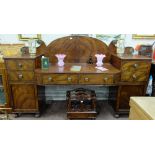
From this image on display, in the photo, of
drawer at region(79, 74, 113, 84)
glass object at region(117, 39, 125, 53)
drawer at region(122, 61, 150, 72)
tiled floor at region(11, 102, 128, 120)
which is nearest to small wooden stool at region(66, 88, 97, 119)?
tiled floor at region(11, 102, 128, 120)

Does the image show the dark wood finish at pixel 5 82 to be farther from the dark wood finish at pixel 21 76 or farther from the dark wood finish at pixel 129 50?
the dark wood finish at pixel 129 50

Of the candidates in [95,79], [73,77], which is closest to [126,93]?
[95,79]

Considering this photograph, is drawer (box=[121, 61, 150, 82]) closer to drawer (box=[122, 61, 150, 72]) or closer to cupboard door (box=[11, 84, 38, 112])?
drawer (box=[122, 61, 150, 72])

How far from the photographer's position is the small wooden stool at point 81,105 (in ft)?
6.58

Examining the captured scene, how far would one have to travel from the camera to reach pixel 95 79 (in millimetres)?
1895

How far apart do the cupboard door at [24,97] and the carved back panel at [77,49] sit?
0.57 m

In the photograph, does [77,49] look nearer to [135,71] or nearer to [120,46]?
[120,46]

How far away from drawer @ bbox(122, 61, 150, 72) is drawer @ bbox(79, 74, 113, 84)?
215 millimetres

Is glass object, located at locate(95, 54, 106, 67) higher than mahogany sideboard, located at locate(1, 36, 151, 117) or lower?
higher

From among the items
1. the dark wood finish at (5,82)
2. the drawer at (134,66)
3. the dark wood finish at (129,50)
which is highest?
the dark wood finish at (129,50)

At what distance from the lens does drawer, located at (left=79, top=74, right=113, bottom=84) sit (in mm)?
1879

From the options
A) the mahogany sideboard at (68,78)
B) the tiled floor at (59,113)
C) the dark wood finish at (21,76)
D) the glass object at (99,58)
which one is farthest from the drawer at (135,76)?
the dark wood finish at (21,76)

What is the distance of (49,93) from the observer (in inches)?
102
